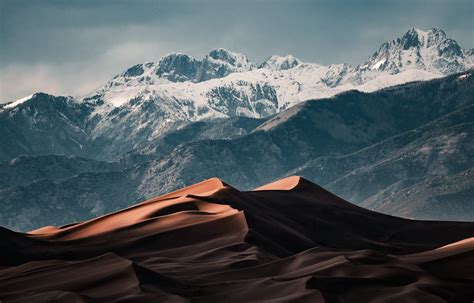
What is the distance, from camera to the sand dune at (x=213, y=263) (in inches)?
4336

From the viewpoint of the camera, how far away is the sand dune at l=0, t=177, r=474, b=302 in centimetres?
11012

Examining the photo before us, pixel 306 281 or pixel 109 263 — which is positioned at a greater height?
pixel 109 263

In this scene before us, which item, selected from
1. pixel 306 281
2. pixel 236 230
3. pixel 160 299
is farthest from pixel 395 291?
pixel 236 230

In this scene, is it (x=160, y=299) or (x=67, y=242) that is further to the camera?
(x=67, y=242)

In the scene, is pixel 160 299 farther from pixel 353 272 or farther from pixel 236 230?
pixel 236 230

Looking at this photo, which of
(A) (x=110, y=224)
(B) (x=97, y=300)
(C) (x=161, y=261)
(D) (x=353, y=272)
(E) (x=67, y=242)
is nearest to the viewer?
(B) (x=97, y=300)

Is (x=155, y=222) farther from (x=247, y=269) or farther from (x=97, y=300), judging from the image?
(x=97, y=300)

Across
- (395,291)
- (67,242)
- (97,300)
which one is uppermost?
(67,242)

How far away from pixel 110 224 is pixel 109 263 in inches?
2445

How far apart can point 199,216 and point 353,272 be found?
69.2 m

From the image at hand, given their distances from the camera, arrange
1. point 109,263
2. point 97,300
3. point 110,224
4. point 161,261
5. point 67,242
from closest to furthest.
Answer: point 97,300, point 109,263, point 161,261, point 67,242, point 110,224

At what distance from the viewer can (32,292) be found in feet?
393

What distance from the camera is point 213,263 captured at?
146125mm

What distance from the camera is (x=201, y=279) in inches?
5128
